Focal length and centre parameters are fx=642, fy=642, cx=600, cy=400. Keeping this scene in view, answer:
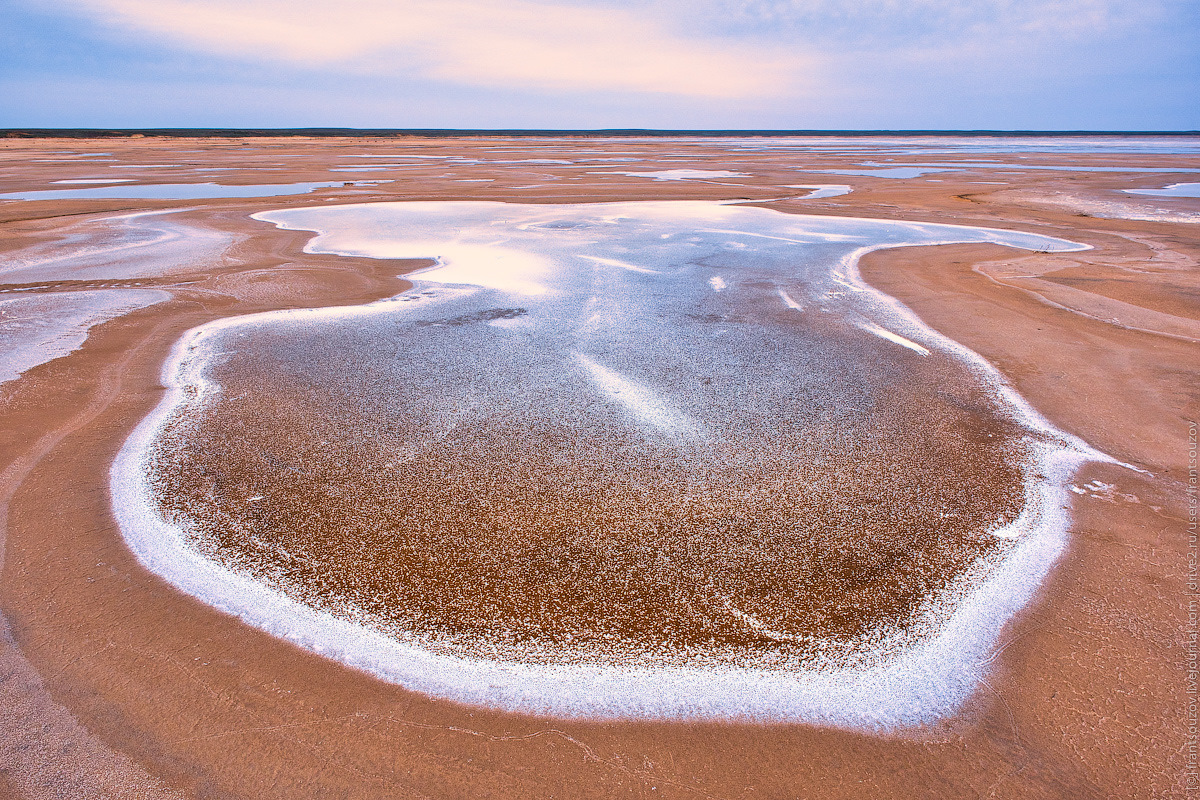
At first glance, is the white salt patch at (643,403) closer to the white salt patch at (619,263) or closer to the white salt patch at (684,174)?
the white salt patch at (619,263)

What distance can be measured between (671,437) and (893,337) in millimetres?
3519

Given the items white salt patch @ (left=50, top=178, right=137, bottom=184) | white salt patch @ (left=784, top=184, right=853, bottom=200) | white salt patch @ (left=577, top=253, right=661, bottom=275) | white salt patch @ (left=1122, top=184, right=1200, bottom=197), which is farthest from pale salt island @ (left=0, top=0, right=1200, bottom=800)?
white salt patch @ (left=50, top=178, right=137, bottom=184)

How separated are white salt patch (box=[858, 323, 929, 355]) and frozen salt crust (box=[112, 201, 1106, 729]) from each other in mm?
22

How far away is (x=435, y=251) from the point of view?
452 inches

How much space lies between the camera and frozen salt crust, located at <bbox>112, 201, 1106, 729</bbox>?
→ 256cm

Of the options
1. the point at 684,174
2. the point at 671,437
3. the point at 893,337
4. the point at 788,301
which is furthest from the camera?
the point at 684,174

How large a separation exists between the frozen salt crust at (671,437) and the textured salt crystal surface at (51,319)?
120cm

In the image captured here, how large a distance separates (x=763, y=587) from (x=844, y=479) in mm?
1263

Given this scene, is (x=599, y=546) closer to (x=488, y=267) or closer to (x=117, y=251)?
(x=488, y=267)

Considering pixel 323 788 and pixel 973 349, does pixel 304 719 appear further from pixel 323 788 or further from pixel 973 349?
pixel 973 349

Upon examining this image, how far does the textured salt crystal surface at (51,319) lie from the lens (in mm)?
6141

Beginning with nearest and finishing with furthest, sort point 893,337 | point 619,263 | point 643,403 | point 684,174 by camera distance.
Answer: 1. point 643,403
2. point 893,337
3. point 619,263
4. point 684,174

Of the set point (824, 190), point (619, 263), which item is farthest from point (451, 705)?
point (824, 190)

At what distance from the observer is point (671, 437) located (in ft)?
15.2
